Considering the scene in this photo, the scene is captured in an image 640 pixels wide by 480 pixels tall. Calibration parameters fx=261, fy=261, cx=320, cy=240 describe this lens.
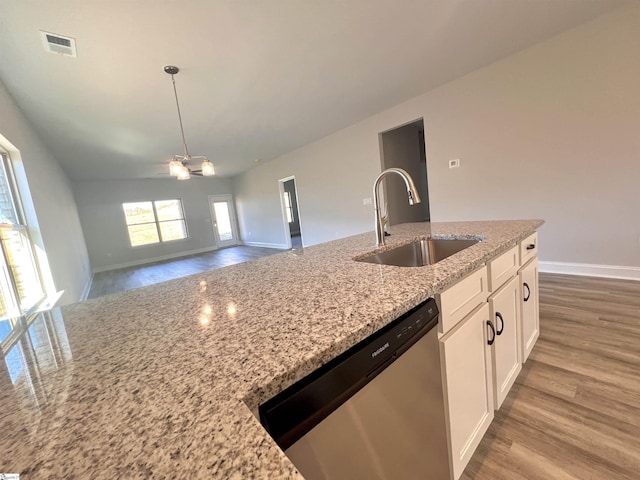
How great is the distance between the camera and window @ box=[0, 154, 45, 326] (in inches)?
74.5

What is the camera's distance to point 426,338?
0.78 metres

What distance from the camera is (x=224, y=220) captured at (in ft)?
32.3

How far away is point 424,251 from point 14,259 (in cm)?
339

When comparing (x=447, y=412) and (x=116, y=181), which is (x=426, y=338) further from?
(x=116, y=181)

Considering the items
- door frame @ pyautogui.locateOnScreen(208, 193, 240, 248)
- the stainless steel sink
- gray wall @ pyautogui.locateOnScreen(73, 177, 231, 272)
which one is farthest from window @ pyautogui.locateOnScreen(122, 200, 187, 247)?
the stainless steel sink

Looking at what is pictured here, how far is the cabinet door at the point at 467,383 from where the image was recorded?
904 mm

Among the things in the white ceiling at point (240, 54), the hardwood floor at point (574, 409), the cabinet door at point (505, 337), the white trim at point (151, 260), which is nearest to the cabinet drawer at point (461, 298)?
the cabinet door at point (505, 337)

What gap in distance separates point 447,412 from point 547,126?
3.59 m

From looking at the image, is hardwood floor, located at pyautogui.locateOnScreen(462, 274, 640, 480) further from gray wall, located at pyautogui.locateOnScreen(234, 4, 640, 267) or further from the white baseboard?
gray wall, located at pyautogui.locateOnScreen(234, 4, 640, 267)

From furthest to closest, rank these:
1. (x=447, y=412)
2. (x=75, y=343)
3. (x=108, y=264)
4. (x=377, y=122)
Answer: (x=108, y=264) < (x=377, y=122) < (x=447, y=412) < (x=75, y=343)

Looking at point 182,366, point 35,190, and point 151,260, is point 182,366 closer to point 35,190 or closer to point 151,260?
point 35,190

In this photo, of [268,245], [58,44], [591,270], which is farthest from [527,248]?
[268,245]

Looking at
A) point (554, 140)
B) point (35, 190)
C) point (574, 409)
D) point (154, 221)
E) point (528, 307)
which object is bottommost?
point (574, 409)

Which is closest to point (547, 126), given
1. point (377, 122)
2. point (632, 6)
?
point (632, 6)
